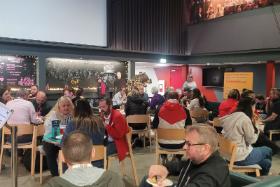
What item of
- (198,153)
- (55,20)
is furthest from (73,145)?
(55,20)

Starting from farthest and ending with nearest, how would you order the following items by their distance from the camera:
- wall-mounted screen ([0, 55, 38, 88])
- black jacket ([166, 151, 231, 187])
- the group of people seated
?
wall-mounted screen ([0, 55, 38, 88]) → black jacket ([166, 151, 231, 187]) → the group of people seated

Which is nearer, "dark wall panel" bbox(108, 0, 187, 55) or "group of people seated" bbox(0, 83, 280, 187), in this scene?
"group of people seated" bbox(0, 83, 280, 187)

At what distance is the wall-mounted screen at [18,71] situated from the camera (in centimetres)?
836

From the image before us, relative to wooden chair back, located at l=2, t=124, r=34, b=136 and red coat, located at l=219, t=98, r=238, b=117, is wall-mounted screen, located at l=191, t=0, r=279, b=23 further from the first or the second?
wooden chair back, located at l=2, t=124, r=34, b=136

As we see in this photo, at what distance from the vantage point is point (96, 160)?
3.58m

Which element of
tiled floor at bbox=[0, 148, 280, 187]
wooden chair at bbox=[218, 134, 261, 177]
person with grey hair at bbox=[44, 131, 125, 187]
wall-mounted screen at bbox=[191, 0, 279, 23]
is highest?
wall-mounted screen at bbox=[191, 0, 279, 23]

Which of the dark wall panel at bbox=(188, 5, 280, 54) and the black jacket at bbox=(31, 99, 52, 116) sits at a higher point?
the dark wall panel at bbox=(188, 5, 280, 54)

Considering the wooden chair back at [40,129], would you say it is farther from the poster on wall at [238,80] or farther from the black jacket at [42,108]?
the poster on wall at [238,80]

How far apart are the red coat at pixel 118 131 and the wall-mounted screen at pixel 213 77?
7.81 m

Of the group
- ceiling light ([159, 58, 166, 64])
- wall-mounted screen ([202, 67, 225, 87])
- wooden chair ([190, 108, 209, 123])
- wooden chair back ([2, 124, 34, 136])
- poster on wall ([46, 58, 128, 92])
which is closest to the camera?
wooden chair back ([2, 124, 34, 136])

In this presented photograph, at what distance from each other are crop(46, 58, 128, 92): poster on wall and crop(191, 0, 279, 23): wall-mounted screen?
3.57 metres

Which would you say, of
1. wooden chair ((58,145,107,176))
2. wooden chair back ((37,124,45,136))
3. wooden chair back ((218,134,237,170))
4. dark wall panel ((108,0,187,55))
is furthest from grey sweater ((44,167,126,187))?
dark wall panel ((108,0,187,55))

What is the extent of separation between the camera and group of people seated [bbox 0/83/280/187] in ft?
5.91

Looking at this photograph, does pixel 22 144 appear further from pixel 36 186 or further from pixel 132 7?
pixel 132 7
